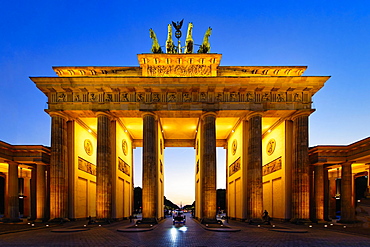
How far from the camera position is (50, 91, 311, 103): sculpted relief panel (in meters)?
28.0

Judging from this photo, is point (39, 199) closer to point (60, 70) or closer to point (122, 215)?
point (122, 215)

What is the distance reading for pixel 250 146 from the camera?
91.2ft

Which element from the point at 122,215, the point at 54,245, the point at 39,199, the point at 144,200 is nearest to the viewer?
the point at 54,245

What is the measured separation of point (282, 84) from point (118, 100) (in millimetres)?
15661

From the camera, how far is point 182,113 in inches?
1135

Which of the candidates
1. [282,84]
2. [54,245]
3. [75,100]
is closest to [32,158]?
[75,100]

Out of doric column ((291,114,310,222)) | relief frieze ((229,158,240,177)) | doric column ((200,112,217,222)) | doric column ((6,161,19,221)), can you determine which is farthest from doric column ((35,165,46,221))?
doric column ((291,114,310,222))

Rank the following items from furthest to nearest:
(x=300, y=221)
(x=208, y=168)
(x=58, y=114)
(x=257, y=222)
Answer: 1. (x=58, y=114)
2. (x=208, y=168)
3. (x=300, y=221)
4. (x=257, y=222)

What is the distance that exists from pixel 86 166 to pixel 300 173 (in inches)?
902

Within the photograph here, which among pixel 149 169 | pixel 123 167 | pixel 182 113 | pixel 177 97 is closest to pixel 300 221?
pixel 149 169

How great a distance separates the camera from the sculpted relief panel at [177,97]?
1104 inches

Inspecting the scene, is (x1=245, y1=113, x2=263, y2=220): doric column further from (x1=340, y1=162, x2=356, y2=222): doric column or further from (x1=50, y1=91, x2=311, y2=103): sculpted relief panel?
(x1=340, y1=162, x2=356, y2=222): doric column

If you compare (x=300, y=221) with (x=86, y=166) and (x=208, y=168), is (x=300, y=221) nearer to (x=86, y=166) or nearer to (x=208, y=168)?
(x=208, y=168)

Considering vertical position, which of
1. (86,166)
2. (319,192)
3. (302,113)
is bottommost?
(319,192)
